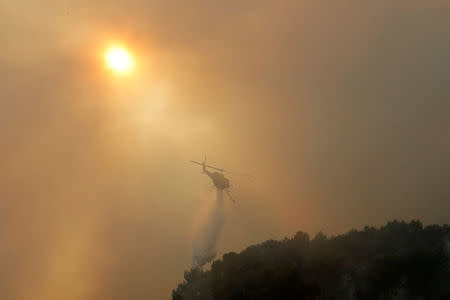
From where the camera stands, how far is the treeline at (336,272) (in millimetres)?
28406

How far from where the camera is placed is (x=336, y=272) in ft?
98.2

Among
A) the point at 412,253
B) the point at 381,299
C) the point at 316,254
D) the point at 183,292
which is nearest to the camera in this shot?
the point at 381,299

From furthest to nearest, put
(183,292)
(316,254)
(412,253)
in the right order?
(183,292) < (316,254) < (412,253)

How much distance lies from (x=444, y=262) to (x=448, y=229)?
31.8 ft

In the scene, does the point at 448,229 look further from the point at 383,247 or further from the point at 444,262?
the point at 444,262

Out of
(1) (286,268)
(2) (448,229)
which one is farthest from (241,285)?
(2) (448,229)

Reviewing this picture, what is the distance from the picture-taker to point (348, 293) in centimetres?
2845

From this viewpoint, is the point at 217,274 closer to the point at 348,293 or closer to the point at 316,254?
the point at 316,254

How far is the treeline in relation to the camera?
28.4 meters

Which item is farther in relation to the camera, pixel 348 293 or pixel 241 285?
pixel 241 285

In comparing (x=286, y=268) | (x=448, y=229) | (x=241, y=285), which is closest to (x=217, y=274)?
(x=241, y=285)

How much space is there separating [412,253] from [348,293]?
5207mm

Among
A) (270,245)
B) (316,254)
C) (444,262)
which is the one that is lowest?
(444,262)

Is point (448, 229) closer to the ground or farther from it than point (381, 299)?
farther from it
